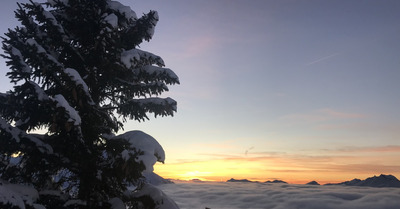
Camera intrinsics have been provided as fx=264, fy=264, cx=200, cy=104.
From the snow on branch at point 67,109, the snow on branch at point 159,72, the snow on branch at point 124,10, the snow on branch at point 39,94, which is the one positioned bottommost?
the snow on branch at point 67,109

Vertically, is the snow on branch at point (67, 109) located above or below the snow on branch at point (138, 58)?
below

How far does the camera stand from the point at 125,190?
26.6 ft

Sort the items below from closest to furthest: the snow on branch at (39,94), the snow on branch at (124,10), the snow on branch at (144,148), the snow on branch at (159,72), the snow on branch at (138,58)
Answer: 1. the snow on branch at (39,94)
2. the snow on branch at (144,148)
3. the snow on branch at (138,58)
4. the snow on branch at (159,72)
5. the snow on branch at (124,10)

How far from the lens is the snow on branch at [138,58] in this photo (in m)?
7.71

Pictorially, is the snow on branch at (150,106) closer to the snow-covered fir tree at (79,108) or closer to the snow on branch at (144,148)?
the snow-covered fir tree at (79,108)

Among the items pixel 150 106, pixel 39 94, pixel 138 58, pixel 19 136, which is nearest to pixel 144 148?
pixel 150 106

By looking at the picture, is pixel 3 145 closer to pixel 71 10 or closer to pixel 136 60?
pixel 136 60

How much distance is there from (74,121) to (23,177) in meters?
3.01

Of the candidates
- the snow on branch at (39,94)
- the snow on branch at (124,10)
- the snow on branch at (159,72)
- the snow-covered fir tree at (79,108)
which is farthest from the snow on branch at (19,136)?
the snow on branch at (124,10)

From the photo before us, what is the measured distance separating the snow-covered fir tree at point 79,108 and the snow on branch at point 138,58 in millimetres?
32

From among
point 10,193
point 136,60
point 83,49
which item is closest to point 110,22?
point 136,60

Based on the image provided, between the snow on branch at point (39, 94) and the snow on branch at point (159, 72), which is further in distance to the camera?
the snow on branch at point (159, 72)

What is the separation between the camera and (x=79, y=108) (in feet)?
24.7

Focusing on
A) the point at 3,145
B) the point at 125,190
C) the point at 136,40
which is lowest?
the point at 125,190
